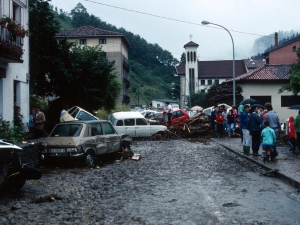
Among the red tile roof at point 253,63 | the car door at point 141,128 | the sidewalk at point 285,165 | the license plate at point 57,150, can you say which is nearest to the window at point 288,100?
the car door at point 141,128

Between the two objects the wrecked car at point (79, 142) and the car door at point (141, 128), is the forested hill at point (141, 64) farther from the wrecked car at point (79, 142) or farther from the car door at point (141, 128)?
the wrecked car at point (79, 142)

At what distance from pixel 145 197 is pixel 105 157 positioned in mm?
6665

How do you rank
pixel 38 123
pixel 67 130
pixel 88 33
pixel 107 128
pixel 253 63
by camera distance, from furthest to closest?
pixel 253 63 → pixel 88 33 → pixel 38 123 → pixel 107 128 → pixel 67 130

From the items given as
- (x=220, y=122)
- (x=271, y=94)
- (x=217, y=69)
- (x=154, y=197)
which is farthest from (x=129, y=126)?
(x=217, y=69)

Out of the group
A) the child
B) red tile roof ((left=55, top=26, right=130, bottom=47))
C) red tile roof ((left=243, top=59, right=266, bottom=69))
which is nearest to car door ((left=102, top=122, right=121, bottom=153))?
the child

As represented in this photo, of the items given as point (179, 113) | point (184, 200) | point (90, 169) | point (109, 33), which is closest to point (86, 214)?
point (184, 200)

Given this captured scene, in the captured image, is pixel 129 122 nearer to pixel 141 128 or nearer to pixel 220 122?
pixel 141 128

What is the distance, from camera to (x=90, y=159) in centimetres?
1368

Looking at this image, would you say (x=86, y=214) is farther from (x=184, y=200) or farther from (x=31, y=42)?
(x=31, y=42)

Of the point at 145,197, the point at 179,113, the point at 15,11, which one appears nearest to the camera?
the point at 145,197

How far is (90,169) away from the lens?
43.4ft

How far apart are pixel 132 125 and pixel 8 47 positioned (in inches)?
427

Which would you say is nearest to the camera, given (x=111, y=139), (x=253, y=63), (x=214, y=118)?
(x=111, y=139)

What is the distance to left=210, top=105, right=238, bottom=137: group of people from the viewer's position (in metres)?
25.8
